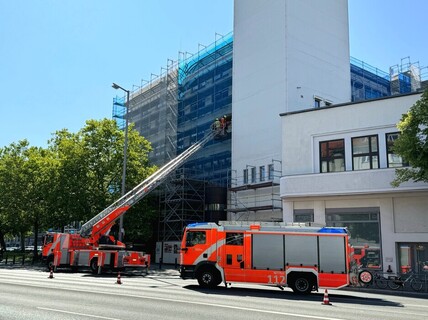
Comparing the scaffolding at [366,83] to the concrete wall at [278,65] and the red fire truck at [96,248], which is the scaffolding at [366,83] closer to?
the concrete wall at [278,65]

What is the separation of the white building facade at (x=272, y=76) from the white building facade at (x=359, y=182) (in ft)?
17.2

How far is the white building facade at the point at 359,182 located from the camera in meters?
23.8

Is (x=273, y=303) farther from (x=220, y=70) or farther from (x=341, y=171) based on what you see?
(x=220, y=70)

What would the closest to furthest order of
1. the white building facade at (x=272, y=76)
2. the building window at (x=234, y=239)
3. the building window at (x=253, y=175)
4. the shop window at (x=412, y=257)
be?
the building window at (x=234, y=239), the shop window at (x=412, y=257), the white building facade at (x=272, y=76), the building window at (x=253, y=175)

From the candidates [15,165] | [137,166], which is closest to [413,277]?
[137,166]

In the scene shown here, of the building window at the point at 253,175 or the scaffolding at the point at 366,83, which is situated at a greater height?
the scaffolding at the point at 366,83

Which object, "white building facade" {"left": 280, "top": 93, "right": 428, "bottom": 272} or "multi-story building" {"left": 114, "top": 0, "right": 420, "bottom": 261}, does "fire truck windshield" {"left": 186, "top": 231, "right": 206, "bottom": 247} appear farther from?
"multi-story building" {"left": 114, "top": 0, "right": 420, "bottom": 261}

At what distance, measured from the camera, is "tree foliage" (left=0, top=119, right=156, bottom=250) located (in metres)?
36.2

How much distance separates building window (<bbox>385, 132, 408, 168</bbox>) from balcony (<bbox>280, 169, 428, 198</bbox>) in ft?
3.83

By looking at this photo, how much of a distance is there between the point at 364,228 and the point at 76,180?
2305 centimetres

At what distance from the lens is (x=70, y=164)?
3666 cm

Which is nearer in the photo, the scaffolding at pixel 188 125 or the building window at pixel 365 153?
the building window at pixel 365 153

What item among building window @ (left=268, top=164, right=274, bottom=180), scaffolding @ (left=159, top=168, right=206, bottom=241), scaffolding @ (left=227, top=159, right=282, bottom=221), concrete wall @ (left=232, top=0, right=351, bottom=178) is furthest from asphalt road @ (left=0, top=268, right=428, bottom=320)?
scaffolding @ (left=159, top=168, right=206, bottom=241)

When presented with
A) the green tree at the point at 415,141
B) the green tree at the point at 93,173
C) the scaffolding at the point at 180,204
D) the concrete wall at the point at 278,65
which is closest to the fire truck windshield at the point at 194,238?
the green tree at the point at 415,141
